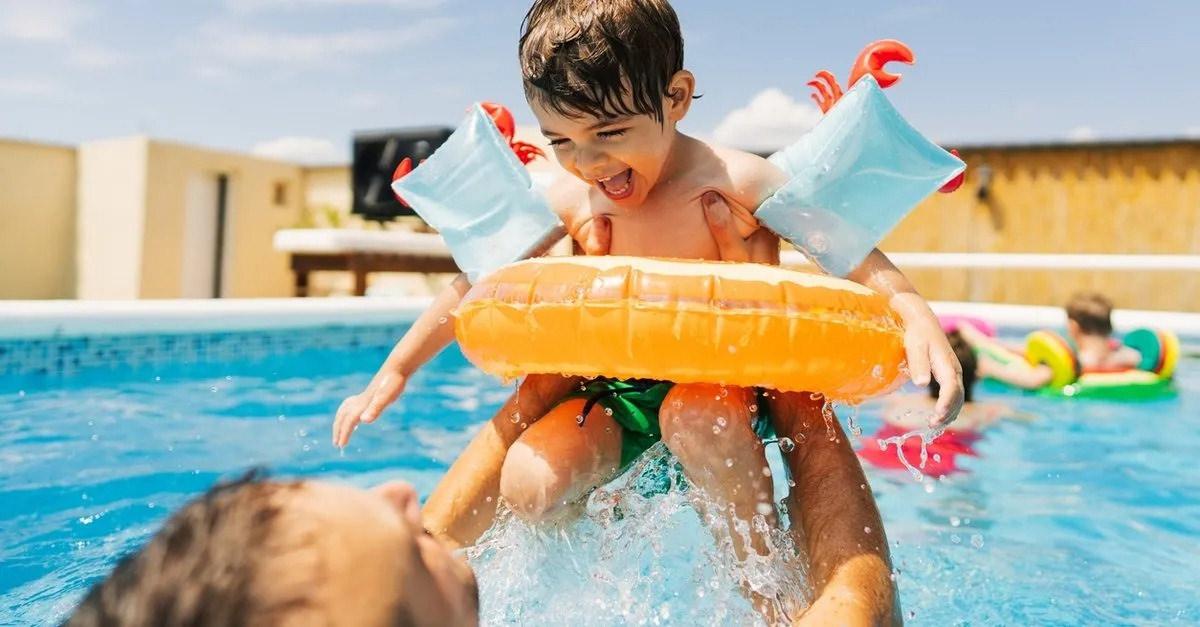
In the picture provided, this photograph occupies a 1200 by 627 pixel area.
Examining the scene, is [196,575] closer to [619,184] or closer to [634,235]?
[619,184]

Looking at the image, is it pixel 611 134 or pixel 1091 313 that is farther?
pixel 1091 313

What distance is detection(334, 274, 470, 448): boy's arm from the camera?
2369 millimetres

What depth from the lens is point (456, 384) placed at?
22.8 ft

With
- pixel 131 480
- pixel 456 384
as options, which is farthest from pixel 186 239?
pixel 131 480

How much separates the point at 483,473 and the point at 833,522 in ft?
2.90

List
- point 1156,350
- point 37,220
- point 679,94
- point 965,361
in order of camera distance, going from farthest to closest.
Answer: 1. point 37,220
2. point 1156,350
3. point 965,361
4. point 679,94

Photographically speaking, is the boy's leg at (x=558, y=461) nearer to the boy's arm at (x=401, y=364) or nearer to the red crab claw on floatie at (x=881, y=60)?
the boy's arm at (x=401, y=364)

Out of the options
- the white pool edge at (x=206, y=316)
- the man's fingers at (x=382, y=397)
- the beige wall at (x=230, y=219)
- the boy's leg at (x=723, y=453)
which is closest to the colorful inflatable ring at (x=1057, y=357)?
the white pool edge at (x=206, y=316)

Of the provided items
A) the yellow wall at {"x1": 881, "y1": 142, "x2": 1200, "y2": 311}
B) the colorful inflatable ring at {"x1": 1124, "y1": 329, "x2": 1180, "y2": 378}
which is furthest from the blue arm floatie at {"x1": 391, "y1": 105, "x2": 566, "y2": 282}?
the yellow wall at {"x1": 881, "y1": 142, "x2": 1200, "y2": 311}

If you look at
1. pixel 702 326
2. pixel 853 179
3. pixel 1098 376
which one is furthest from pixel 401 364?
pixel 1098 376

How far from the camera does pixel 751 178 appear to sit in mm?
2436

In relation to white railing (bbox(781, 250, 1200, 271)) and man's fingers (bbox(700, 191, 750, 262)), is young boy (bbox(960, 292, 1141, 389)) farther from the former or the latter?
man's fingers (bbox(700, 191, 750, 262))

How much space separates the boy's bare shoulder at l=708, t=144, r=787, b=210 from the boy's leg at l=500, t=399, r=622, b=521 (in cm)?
65

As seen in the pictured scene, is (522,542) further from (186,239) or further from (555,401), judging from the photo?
(186,239)
